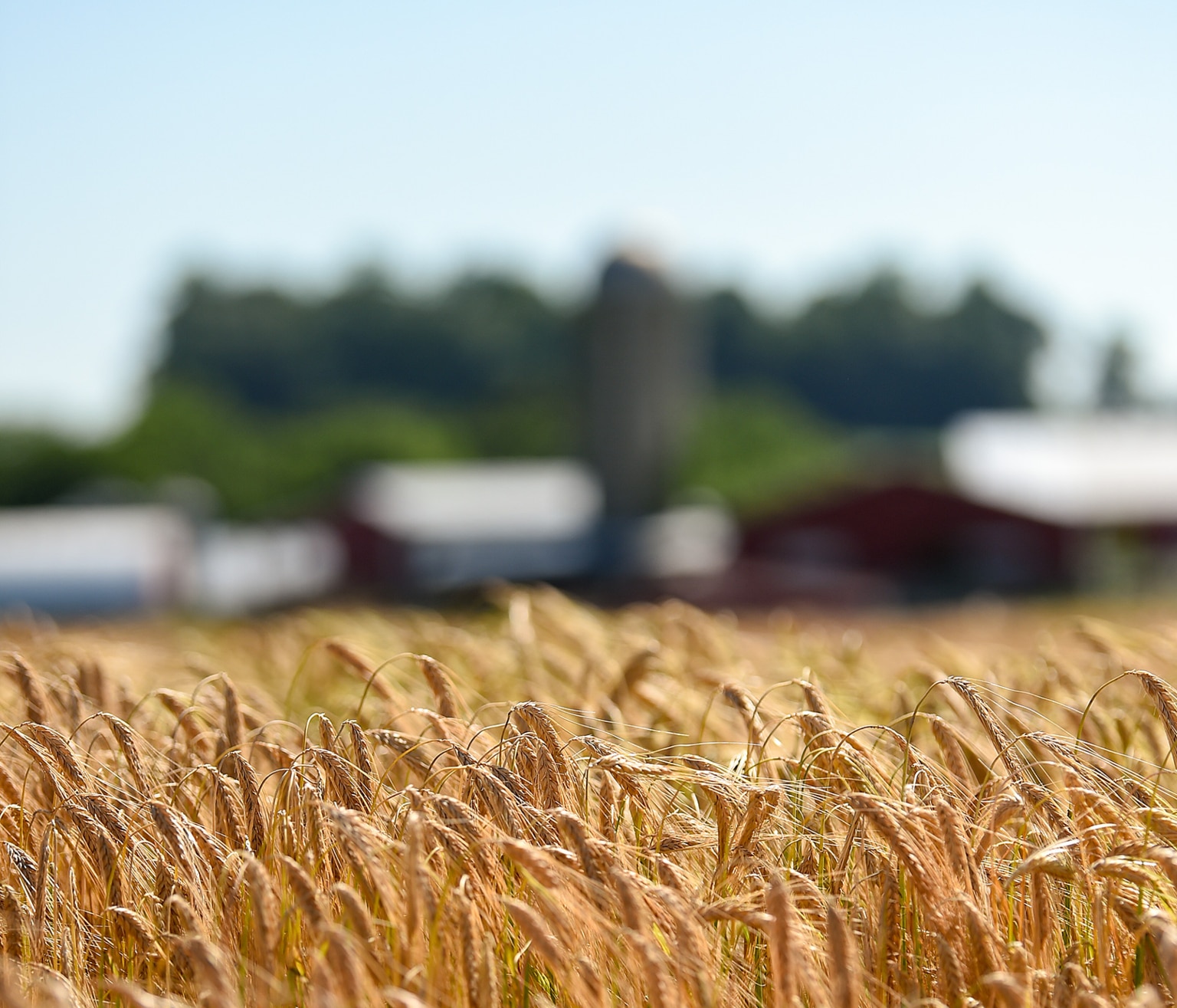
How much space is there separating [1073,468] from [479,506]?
18.0m

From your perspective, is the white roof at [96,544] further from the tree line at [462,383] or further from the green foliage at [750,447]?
the green foliage at [750,447]

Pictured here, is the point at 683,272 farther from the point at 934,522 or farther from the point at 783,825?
the point at 783,825

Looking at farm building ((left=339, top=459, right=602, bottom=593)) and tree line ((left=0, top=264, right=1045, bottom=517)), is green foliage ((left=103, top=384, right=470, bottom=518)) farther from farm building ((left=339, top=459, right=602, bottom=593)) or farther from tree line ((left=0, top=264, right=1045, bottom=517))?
farm building ((left=339, top=459, right=602, bottom=593))

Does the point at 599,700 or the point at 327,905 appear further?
the point at 599,700

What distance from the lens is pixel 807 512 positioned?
34.2 m

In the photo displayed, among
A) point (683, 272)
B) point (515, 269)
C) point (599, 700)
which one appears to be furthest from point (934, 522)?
point (515, 269)

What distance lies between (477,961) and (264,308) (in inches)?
3349

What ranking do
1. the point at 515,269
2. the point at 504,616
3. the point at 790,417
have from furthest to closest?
the point at 515,269, the point at 790,417, the point at 504,616

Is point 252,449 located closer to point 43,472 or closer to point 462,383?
point 43,472

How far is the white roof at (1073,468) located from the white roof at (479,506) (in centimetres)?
1109

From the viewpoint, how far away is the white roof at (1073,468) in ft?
103

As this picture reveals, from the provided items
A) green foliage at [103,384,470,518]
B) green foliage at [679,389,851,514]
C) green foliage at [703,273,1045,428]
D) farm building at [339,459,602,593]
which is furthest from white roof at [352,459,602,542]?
green foliage at [703,273,1045,428]

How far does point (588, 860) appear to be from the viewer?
224 centimetres

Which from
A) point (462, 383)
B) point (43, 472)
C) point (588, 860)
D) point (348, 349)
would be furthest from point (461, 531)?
point (348, 349)
